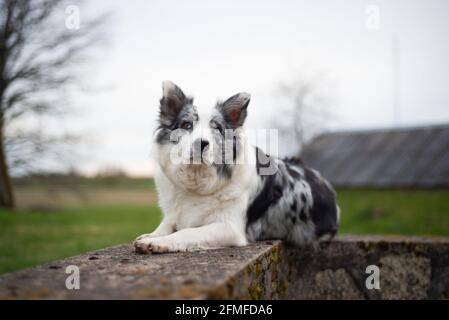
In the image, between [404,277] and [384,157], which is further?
[384,157]

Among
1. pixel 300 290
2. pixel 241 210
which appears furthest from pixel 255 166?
pixel 300 290

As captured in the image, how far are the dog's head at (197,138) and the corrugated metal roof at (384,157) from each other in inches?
604

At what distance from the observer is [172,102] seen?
4492 mm

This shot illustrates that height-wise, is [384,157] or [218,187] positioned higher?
[218,187]

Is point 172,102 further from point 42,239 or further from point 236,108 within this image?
point 42,239

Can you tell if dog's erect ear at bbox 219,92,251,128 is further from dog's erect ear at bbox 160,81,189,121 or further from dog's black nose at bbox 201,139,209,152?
dog's black nose at bbox 201,139,209,152

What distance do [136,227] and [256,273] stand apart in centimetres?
1444

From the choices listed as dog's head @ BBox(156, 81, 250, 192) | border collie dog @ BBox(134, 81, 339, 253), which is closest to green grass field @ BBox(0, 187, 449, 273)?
border collie dog @ BBox(134, 81, 339, 253)

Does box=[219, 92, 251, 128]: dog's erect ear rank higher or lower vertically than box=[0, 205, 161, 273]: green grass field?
higher

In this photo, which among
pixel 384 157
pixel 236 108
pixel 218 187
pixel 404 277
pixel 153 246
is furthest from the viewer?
pixel 384 157

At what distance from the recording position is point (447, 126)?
2106cm

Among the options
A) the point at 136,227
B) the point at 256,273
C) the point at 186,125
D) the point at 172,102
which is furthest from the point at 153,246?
the point at 136,227

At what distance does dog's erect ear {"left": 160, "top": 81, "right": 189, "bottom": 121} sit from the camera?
4438 mm
